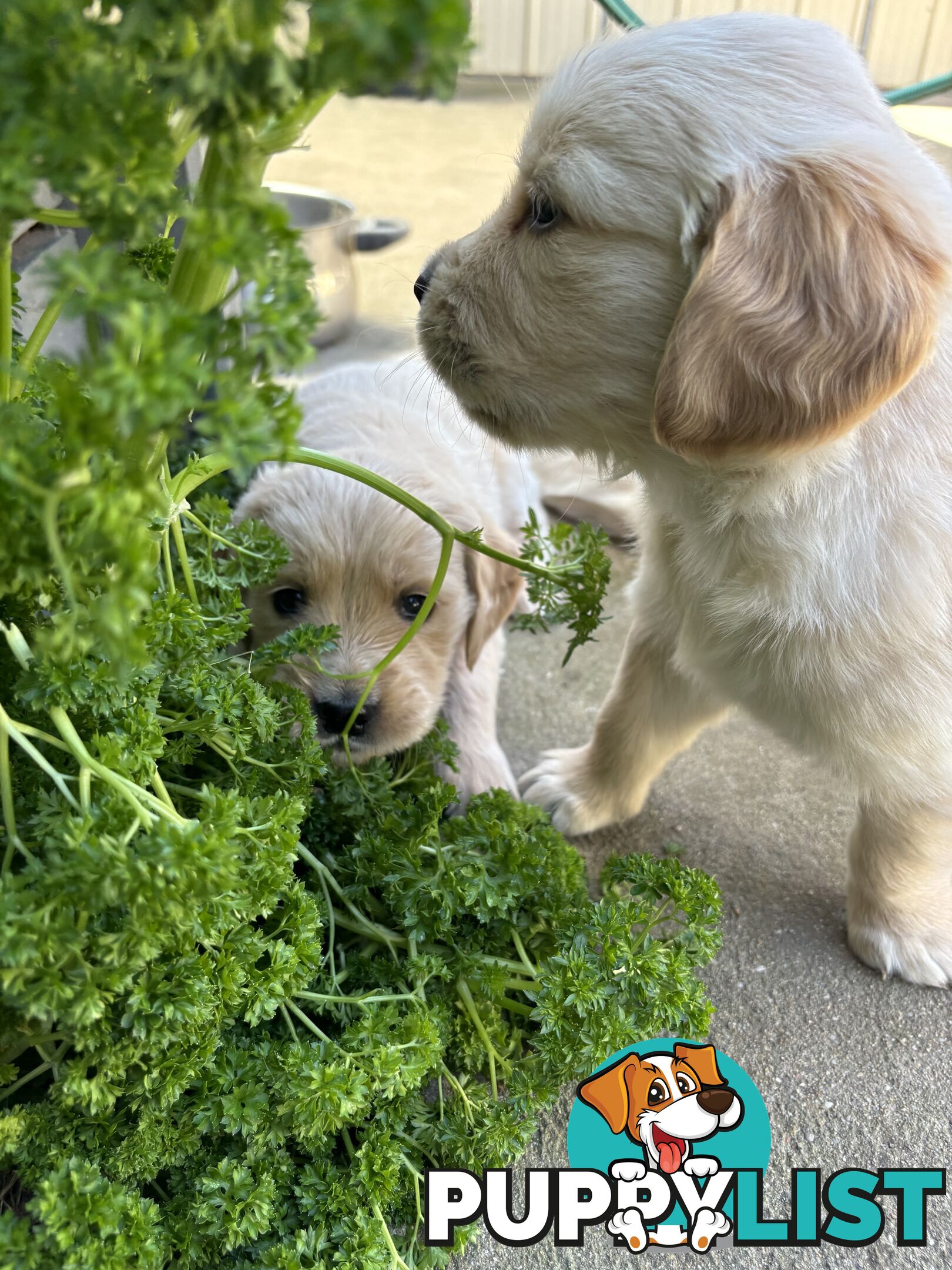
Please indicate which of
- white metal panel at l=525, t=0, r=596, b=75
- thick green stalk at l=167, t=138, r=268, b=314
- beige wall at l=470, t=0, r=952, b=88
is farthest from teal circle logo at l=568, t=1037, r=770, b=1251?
white metal panel at l=525, t=0, r=596, b=75

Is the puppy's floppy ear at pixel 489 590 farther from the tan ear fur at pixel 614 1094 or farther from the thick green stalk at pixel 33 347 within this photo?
the thick green stalk at pixel 33 347

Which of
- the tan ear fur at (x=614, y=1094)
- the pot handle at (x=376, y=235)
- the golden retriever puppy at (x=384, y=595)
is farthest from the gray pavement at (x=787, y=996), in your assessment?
the pot handle at (x=376, y=235)

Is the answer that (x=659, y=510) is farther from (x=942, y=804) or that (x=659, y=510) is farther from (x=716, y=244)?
(x=942, y=804)

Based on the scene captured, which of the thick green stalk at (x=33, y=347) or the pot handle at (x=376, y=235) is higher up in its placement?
the thick green stalk at (x=33, y=347)

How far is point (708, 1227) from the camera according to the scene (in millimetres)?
1305

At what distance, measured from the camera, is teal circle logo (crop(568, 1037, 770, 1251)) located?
1.29 meters

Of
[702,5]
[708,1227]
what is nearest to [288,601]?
[708,1227]

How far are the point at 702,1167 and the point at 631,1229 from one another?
0.40 ft

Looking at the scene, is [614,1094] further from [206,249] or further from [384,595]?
[206,249]

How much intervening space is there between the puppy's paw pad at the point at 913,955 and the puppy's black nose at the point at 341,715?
91 centimetres

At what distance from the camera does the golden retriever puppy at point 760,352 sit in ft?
3.55

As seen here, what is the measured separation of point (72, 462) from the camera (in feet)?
2.11

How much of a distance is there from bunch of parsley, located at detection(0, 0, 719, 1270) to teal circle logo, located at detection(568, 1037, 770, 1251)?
103 mm

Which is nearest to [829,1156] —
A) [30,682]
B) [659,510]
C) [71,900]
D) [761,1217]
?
[761,1217]
